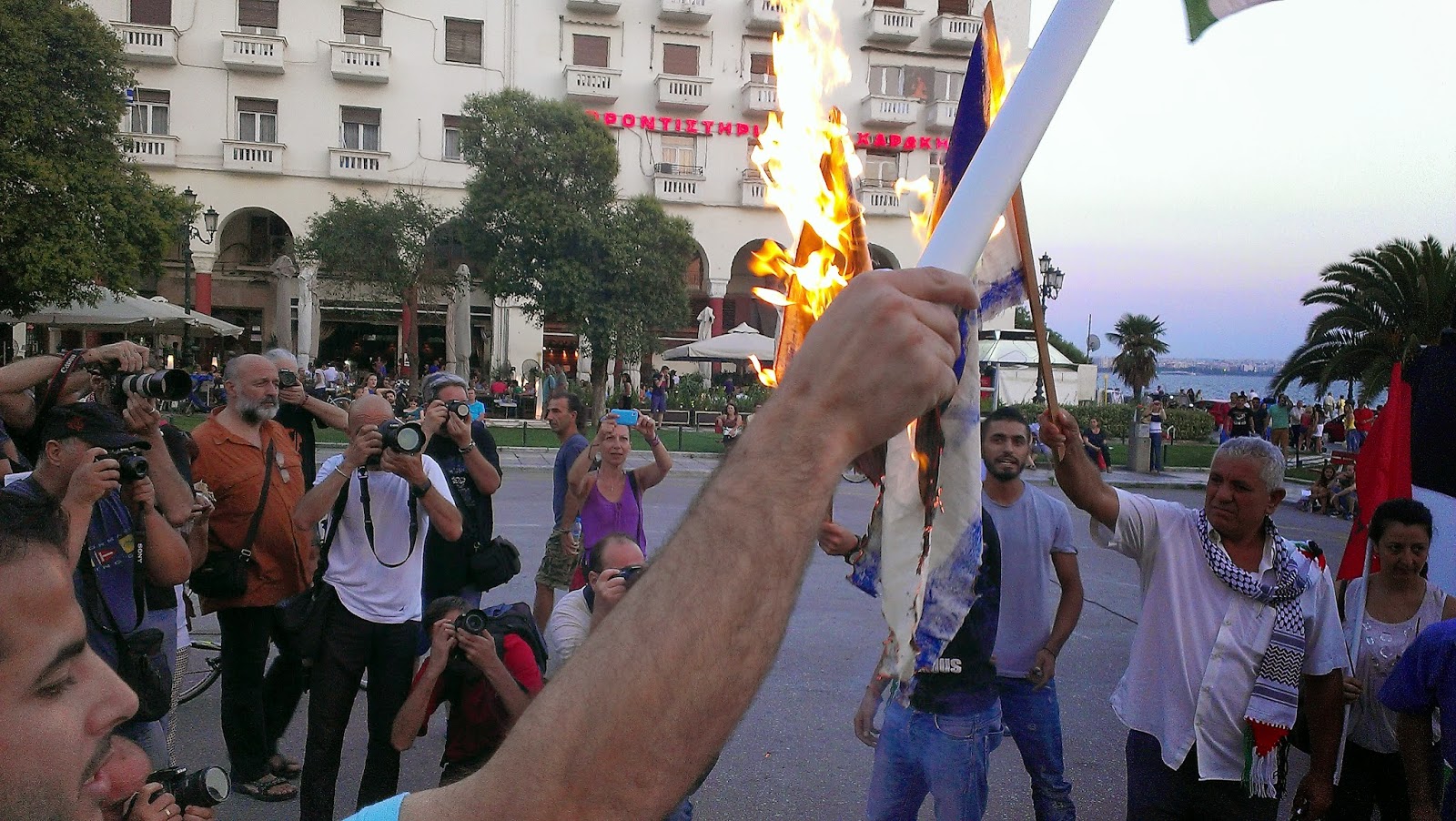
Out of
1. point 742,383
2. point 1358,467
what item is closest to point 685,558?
point 1358,467

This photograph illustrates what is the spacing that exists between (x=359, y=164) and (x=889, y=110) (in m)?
17.0

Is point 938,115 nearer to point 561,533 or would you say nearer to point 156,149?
point 156,149

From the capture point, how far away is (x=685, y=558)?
897 millimetres

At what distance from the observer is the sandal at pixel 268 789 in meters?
4.62

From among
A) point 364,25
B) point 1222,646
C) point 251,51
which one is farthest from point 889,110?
point 1222,646

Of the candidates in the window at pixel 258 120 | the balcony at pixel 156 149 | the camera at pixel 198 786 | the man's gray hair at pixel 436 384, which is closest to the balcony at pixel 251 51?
the window at pixel 258 120

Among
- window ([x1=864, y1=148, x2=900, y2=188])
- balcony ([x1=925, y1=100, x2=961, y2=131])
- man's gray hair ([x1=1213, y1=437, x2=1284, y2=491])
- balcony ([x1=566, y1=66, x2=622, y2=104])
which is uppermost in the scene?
balcony ([x1=566, y1=66, x2=622, y2=104])

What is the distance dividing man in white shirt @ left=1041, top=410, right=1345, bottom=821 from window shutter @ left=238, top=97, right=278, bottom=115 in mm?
32090

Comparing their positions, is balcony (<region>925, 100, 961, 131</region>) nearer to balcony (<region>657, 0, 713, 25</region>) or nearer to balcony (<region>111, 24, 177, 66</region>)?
balcony (<region>657, 0, 713, 25</region>)

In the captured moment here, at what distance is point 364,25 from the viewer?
100.0ft

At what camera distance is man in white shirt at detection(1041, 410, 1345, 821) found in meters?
3.18

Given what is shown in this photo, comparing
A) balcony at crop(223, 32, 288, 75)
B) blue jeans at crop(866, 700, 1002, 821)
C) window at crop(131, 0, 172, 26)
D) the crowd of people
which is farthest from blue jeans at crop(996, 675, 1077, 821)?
window at crop(131, 0, 172, 26)

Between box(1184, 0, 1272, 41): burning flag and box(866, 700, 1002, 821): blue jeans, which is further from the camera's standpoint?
box(866, 700, 1002, 821): blue jeans

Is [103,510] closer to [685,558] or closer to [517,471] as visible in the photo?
[685,558]
